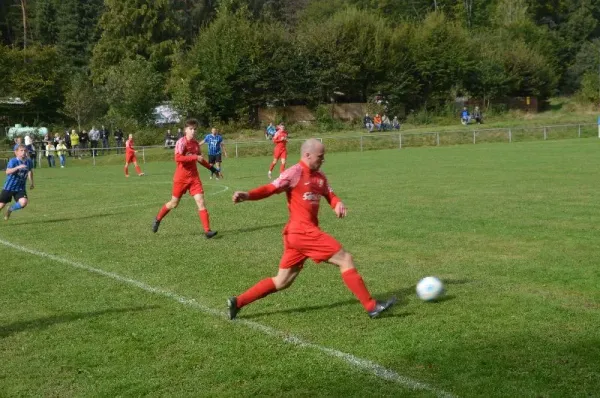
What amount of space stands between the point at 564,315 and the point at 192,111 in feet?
167

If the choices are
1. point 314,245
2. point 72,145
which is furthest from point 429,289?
point 72,145

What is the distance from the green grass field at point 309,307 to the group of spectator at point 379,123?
38928 mm

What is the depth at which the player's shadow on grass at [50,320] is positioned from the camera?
7.32m

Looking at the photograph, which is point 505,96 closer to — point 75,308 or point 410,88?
point 410,88

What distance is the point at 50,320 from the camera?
7.60m

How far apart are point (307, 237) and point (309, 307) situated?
104 cm

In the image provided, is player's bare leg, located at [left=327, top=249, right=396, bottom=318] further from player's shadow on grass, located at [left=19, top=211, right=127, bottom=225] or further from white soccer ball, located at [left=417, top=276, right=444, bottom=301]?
player's shadow on grass, located at [left=19, top=211, right=127, bottom=225]

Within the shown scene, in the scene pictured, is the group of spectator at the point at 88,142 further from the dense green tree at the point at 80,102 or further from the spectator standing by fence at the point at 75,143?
the dense green tree at the point at 80,102

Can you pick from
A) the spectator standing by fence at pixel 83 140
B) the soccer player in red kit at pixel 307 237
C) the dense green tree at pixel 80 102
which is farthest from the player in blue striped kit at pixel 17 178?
the dense green tree at pixel 80 102

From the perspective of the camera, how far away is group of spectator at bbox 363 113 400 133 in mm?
54975

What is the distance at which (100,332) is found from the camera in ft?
23.4

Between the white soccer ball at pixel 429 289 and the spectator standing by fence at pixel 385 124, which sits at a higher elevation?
the spectator standing by fence at pixel 385 124

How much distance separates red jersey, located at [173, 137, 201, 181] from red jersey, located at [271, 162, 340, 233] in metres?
5.96

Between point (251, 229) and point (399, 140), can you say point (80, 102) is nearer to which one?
point (399, 140)
